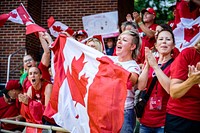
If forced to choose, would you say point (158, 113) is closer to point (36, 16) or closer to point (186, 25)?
point (186, 25)

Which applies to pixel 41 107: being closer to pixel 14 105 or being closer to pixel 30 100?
pixel 30 100

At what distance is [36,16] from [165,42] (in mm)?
6565

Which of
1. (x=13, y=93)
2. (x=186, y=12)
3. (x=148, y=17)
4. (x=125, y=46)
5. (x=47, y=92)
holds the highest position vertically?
(x=186, y=12)

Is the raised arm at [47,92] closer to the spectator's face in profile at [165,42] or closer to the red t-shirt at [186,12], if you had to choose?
the spectator's face in profile at [165,42]

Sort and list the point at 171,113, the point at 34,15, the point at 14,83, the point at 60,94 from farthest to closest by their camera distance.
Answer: the point at 34,15, the point at 14,83, the point at 60,94, the point at 171,113

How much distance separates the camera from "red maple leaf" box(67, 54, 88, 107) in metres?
3.30

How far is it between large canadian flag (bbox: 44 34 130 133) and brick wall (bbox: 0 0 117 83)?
4.95 meters

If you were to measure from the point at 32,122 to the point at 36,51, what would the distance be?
510 centimetres

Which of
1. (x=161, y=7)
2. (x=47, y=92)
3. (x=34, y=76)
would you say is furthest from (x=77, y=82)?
(x=161, y=7)

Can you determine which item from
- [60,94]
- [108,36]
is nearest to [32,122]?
[60,94]

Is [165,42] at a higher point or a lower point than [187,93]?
higher

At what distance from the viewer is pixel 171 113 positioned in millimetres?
2779

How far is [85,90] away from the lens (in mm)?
3254

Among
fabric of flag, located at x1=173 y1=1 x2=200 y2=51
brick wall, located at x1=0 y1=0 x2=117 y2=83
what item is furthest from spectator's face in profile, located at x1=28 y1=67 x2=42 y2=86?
brick wall, located at x1=0 y1=0 x2=117 y2=83
